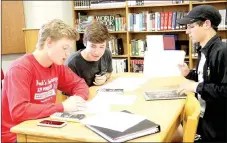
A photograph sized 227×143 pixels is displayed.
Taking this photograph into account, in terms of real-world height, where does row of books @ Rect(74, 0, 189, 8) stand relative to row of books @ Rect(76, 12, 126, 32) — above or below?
above

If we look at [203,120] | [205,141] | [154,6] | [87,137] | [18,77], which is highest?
[154,6]

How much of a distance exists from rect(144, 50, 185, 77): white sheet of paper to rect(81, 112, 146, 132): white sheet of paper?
0.90 m

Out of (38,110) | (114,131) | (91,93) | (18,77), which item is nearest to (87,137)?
(114,131)

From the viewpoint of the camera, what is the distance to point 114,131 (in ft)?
3.83

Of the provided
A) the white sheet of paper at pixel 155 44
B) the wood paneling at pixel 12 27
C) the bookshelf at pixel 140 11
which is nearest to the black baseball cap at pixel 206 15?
the white sheet of paper at pixel 155 44

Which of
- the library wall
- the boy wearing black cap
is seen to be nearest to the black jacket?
the boy wearing black cap

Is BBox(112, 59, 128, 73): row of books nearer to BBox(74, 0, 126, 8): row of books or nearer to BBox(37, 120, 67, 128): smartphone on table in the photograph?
BBox(74, 0, 126, 8): row of books

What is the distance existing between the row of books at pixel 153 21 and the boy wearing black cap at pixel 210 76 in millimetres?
Answer: 1912

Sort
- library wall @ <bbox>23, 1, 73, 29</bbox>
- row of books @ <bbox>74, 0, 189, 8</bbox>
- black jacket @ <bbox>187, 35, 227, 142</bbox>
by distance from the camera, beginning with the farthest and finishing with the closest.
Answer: library wall @ <bbox>23, 1, 73, 29</bbox>
row of books @ <bbox>74, 0, 189, 8</bbox>
black jacket @ <bbox>187, 35, 227, 142</bbox>

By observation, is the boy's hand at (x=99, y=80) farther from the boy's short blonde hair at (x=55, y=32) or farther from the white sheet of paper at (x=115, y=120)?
the white sheet of paper at (x=115, y=120)

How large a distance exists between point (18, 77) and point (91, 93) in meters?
0.60

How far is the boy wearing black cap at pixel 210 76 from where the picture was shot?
1.69 m

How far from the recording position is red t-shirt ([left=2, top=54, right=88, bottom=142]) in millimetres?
1387

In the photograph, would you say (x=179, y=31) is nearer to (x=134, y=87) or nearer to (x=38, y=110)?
(x=134, y=87)
